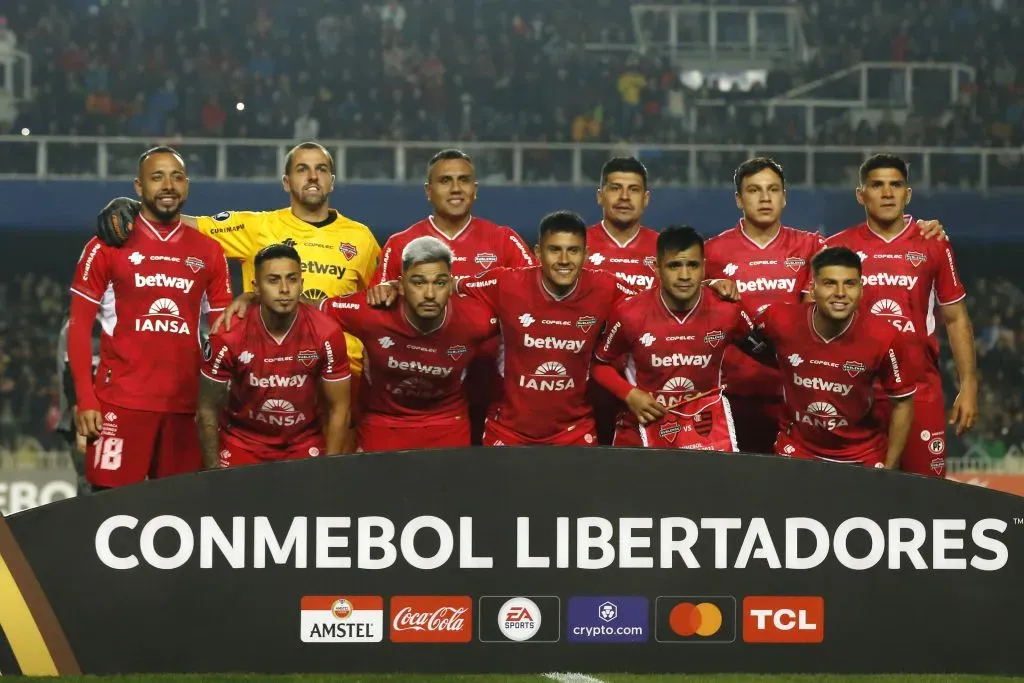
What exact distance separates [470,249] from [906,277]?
186 cm

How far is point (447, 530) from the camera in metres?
4.53

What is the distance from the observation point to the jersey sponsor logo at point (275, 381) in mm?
5703

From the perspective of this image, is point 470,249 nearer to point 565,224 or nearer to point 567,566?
point 565,224

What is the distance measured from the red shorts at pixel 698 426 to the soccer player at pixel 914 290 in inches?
35.1

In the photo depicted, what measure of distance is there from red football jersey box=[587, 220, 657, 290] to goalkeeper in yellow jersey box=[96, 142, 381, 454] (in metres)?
0.99

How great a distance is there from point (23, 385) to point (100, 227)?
34.5 feet

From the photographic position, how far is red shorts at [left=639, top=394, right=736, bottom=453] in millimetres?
5688

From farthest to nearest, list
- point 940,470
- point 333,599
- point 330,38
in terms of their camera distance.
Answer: point 330,38
point 940,470
point 333,599

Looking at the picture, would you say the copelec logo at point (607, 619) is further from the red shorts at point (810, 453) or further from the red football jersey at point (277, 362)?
the red football jersey at point (277, 362)

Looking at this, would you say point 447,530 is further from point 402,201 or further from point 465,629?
point 402,201

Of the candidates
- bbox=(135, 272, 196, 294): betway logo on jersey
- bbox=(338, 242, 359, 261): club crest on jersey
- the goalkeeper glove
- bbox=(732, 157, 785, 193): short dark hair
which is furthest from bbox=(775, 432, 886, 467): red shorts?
the goalkeeper glove

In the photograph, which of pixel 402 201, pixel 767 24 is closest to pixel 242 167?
pixel 402 201

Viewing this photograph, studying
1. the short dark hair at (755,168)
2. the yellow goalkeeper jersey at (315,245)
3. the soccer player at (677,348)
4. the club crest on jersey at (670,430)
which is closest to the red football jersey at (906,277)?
the short dark hair at (755,168)

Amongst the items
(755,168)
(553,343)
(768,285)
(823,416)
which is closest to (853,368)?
(823,416)
